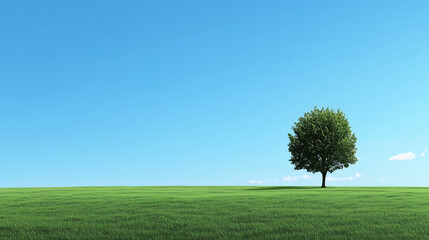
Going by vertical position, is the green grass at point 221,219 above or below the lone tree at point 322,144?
below

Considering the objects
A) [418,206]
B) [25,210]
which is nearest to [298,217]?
[418,206]

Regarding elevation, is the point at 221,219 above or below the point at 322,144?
below

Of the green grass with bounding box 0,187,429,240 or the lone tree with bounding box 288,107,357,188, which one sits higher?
the lone tree with bounding box 288,107,357,188

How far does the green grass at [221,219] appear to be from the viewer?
53.7 feet

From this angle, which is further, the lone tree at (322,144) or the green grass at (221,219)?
the lone tree at (322,144)

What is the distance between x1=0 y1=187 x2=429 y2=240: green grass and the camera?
16.4 m

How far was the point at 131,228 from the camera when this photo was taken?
57.8ft

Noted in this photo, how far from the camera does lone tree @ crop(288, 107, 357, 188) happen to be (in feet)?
194

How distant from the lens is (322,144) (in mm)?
58906

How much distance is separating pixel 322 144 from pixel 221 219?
140ft

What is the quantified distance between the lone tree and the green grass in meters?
32.8

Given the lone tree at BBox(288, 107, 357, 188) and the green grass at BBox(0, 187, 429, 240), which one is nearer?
the green grass at BBox(0, 187, 429, 240)

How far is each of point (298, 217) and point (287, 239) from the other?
13.7ft

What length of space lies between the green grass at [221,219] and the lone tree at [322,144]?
32.8 m
